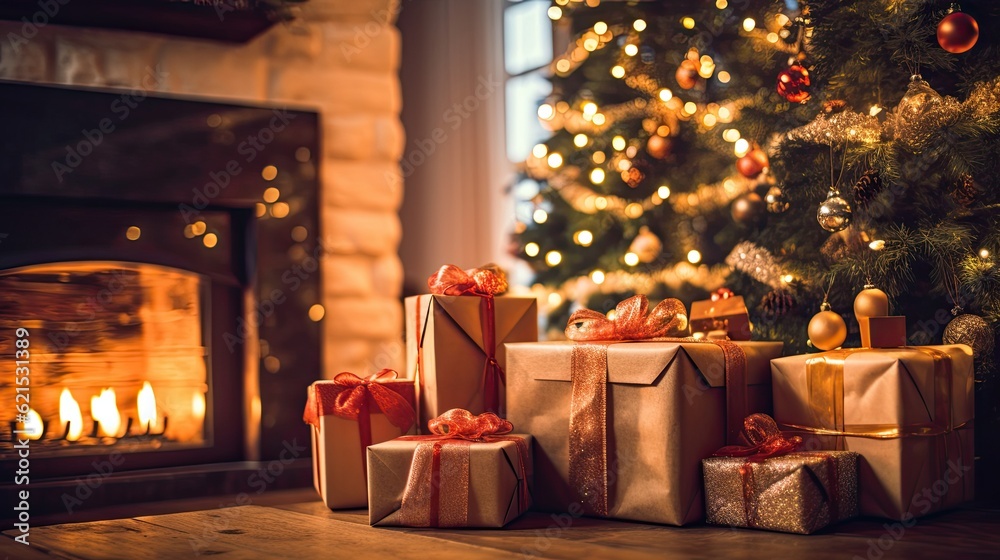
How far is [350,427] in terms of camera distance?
7.68 ft

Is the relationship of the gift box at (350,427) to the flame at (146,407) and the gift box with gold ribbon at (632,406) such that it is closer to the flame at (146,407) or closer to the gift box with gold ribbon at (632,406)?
the gift box with gold ribbon at (632,406)

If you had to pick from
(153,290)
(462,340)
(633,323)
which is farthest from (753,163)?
(153,290)

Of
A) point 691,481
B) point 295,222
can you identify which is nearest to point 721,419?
point 691,481

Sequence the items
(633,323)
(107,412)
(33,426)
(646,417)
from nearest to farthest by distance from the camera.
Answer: (646,417), (633,323), (33,426), (107,412)

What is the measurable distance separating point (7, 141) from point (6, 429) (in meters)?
0.78

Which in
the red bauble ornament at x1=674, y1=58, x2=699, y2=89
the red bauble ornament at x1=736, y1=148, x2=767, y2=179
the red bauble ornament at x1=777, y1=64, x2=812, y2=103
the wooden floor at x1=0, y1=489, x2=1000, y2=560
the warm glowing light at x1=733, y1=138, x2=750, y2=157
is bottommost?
the wooden floor at x1=0, y1=489, x2=1000, y2=560

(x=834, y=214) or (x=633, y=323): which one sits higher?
(x=834, y=214)

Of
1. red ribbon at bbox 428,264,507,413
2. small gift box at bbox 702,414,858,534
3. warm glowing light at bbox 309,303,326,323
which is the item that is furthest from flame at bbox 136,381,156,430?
small gift box at bbox 702,414,858,534

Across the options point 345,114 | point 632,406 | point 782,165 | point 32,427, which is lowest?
point 32,427

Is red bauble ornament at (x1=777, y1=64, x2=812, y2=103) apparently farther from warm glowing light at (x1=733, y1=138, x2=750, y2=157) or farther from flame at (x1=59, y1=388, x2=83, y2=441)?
flame at (x1=59, y1=388, x2=83, y2=441)

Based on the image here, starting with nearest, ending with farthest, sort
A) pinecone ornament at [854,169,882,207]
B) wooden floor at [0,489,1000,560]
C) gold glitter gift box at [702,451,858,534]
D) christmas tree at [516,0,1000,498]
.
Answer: wooden floor at [0,489,1000,560] < gold glitter gift box at [702,451,858,534] < christmas tree at [516,0,1000,498] < pinecone ornament at [854,169,882,207]

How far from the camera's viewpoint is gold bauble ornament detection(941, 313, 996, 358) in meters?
2.21

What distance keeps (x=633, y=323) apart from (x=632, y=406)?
20 cm

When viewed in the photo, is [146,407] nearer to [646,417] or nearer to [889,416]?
[646,417]
